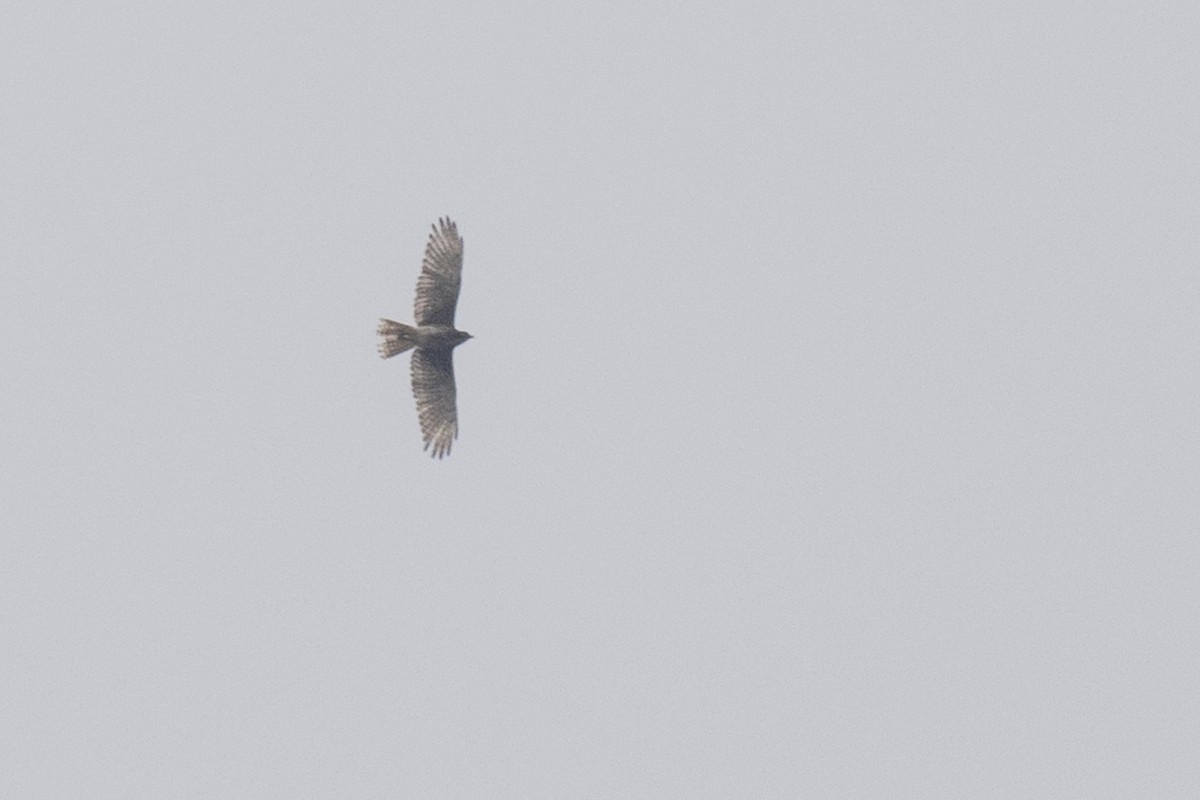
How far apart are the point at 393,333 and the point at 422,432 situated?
104 inches

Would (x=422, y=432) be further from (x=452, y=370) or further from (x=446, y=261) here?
(x=446, y=261)

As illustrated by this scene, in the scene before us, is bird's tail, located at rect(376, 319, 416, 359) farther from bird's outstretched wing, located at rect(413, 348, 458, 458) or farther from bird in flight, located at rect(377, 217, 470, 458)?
bird's outstretched wing, located at rect(413, 348, 458, 458)

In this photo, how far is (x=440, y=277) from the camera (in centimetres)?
3838

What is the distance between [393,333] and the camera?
3831cm

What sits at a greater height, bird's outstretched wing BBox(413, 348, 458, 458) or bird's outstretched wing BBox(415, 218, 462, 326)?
bird's outstretched wing BBox(415, 218, 462, 326)

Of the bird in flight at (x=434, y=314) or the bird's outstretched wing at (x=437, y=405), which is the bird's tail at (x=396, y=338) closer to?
Result: the bird in flight at (x=434, y=314)

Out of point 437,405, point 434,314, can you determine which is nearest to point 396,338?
point 434,314

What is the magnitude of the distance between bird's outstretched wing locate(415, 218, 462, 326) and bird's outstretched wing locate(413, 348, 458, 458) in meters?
1.37

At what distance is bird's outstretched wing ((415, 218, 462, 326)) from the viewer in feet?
125

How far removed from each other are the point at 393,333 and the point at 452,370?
2.02 m

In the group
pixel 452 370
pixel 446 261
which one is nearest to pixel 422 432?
pixel 452 370

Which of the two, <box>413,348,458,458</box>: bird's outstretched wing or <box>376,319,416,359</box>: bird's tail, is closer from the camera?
<box>376,319,416,359</box>: bird's tail

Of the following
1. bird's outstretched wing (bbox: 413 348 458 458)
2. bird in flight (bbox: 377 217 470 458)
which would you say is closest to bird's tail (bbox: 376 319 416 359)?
bird in flight (bbox: 377 217 470 458)

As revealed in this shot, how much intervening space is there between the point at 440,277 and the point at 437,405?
309 centimetres
